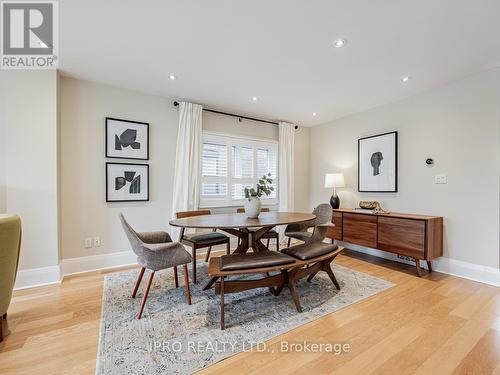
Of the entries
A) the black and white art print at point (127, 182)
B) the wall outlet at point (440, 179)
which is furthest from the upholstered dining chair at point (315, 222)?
the black and white art print at point (127, 182)

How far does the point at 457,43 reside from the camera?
2.16m

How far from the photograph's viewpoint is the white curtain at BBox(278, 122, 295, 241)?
461 centimetres

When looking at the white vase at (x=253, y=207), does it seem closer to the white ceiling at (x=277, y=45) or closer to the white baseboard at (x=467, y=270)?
the white ceiling at (x=277, y=45)

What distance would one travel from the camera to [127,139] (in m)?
3.26

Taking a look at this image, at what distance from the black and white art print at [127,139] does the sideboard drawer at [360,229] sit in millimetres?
3283

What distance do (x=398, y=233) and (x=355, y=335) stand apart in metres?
1.85

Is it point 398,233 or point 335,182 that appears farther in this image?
point 335,182

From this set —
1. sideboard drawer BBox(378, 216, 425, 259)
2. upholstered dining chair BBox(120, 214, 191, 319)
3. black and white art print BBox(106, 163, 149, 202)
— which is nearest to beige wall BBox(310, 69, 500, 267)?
sideboard drawer BBox(378, 216, 425, 259)

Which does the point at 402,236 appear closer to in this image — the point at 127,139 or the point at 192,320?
the point at 192,320

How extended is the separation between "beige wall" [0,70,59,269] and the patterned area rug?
884mm

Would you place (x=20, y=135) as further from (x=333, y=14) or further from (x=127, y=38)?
(x=333, y=14)

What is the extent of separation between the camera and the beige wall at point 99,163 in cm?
295

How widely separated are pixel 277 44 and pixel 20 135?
9.59 ft

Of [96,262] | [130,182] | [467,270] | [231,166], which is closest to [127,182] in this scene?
[130,182]
